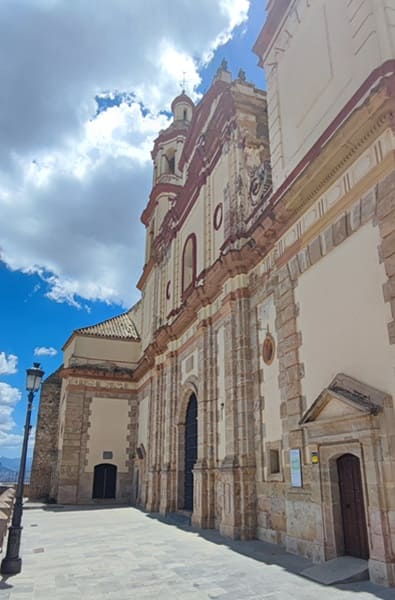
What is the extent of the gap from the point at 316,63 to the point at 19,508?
10531mm

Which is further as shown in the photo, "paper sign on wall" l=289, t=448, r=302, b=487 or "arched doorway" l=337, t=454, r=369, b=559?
"paper sign on wall" l=289, t=448, r=302, b=487

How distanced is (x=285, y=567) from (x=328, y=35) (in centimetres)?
995

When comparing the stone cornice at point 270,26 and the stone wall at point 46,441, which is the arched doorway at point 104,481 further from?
the stone cornice at point 270,26

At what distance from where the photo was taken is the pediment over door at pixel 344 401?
22.3 ft

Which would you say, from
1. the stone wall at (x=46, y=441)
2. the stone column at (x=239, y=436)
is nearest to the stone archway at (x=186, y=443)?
the stone column at (x=239, y=436)

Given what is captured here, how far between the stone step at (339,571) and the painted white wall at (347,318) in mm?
2590

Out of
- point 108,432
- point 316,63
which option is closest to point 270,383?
point 316,63

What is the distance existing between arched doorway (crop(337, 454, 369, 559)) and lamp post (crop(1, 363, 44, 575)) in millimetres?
5230

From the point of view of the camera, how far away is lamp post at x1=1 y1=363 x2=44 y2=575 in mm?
7083

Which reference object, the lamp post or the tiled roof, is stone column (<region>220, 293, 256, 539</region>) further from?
the tiled roof

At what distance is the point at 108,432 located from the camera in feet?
79.3

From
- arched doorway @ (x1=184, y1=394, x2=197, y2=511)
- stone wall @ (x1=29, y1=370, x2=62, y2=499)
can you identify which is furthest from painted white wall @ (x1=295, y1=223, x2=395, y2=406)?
stone wall @ (x1=29, y1=370, x2=62, y2=499)

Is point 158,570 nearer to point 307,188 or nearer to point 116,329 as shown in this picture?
point 307,188

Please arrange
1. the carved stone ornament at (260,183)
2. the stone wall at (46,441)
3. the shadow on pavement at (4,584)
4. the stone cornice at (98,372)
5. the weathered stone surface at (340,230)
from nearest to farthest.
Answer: the shadow on pavement at (4,584)
the weathered stone surface at (340,230)
the carved stone ornament at (260,183)
the stone cornice at (98,372)
the stone wall at (46,441)
